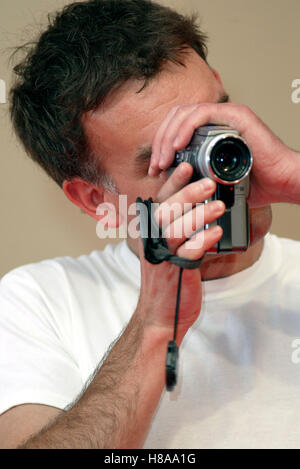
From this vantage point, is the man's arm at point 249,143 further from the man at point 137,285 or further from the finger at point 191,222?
the finger at point 191,222

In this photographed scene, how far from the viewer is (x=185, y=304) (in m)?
0.83

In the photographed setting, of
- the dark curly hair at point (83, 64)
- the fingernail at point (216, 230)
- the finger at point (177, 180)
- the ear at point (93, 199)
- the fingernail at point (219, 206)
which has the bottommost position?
the ear at point (93, 199)

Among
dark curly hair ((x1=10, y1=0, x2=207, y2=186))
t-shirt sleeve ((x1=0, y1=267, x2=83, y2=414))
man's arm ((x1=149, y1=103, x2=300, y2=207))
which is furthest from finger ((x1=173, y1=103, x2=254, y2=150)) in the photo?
t-shirt sleeve ((x1=0, y1=267, x2=83, y2=414))

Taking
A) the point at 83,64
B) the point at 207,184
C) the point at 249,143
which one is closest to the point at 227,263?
the point at 249,143

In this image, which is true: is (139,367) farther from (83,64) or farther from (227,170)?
(83,64)

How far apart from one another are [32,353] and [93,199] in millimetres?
398

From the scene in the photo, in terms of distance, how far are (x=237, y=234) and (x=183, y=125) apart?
19 centimetres

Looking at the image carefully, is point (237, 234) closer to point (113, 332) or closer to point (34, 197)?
point (113, 332)

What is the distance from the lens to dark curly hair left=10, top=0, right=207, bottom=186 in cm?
103

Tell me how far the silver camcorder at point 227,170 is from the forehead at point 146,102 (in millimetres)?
200

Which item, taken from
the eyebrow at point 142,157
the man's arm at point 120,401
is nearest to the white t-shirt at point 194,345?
the man's arm at point 120,401

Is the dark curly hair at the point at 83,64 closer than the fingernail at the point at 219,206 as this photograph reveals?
No

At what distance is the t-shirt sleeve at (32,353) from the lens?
90cm
